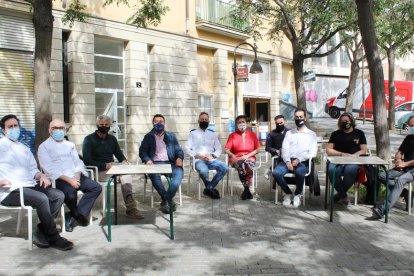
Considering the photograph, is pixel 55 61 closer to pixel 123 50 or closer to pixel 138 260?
pixel 123 50

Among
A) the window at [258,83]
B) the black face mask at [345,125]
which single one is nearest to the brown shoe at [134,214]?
the black face mask at [345,125]

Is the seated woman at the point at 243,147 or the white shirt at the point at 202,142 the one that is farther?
the white shirt at the point at 202,142

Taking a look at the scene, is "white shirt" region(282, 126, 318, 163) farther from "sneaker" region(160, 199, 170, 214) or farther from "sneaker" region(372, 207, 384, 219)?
"sneaker" region(160, 199, 170, 214)

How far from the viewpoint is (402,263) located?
450 cm

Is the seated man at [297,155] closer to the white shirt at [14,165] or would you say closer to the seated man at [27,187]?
the seated man at [27,187]

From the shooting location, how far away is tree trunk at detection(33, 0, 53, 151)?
686 centimetres

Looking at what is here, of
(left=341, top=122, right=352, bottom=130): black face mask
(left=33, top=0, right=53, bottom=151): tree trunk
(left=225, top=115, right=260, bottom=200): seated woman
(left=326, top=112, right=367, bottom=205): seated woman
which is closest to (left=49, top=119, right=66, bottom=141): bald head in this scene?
(left=33, top=0, right=53, bottom=151): tree trunk

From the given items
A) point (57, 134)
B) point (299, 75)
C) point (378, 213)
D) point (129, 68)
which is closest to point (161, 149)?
point (57, 134)

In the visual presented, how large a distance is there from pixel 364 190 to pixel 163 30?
983 cm

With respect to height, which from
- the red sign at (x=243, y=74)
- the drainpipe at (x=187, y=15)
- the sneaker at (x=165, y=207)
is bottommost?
the sneaker at (x=165, y=207)

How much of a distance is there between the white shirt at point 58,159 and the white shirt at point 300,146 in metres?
3.26

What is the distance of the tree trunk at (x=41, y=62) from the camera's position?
686 centimetres

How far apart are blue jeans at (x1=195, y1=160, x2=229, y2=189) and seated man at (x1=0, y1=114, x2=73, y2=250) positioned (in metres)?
2.91

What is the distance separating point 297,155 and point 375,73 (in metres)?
2.11
